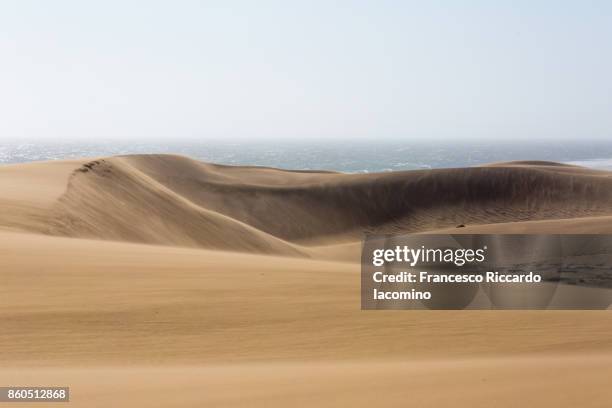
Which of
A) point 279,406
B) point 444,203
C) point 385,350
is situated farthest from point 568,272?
point 444,203

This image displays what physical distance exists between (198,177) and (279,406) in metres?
40.7

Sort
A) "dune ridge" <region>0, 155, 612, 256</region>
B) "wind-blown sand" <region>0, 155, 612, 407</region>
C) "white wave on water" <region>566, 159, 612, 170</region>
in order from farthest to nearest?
"white wave on water" <region>566, 159, 612, 170</region>
"dune ridge" <region>0, 155, 612, 256</region>
"wind-blown sand" <region>0, 155, 612, 407</region>

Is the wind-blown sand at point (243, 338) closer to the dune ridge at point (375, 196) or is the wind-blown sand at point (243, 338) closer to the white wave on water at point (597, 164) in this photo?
the dune ridge at point (375, 196)

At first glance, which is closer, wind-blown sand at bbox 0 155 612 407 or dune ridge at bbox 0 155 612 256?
wind-blown sand at bbox 0 155 612 407

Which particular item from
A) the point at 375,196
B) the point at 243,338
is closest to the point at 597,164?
the point at 375,196

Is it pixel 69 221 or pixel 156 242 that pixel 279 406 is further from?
pixel 156 242

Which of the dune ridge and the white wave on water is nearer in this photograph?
the dune ridge

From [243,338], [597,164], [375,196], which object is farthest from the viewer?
[597,164]

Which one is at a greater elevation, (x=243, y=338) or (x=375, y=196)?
(x=243, y=338)

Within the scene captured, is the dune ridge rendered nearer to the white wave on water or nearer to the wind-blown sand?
the wind-blown sand

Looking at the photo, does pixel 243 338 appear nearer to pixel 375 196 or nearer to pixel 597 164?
pixel 375 196

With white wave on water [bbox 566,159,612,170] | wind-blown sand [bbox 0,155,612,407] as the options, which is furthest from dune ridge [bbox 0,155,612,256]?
white wave on water [bbox 566,159,612,170]

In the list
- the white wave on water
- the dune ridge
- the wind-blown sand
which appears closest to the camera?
the wind-blown sand

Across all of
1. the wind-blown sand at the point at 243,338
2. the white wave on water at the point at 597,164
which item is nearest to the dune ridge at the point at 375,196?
the wind-blown sand at the point at 243,338
